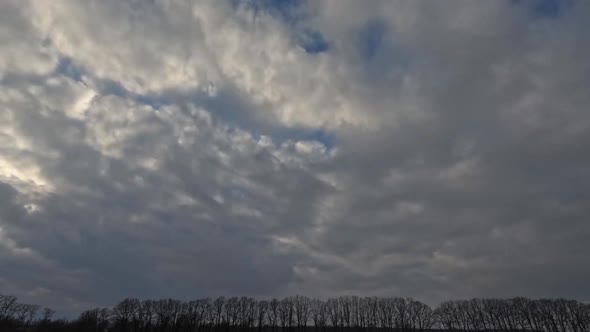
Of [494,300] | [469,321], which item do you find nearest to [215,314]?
[469,321]

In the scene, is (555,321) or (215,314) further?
(215,314)

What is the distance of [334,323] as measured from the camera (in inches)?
7697

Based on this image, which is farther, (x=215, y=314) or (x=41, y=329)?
(x=215, y=314)

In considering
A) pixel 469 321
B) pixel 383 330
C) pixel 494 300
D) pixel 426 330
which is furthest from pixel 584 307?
pixel 383 330

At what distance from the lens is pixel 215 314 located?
199m

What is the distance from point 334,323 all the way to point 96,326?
406ft

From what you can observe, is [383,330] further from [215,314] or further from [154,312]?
[154,312]

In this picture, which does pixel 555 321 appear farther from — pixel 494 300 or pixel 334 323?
pixel 334 323

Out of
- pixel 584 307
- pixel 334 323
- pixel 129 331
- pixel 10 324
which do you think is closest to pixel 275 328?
pixel 334 323

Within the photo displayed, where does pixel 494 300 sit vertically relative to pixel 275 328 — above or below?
above

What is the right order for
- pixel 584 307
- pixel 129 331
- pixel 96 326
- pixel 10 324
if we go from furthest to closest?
pixel 96 326
pixel 129 331
pixel 10 324
pixel 584 307

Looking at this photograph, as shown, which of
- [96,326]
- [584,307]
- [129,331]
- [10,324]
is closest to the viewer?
[584,307]

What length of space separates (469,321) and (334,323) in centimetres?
6475

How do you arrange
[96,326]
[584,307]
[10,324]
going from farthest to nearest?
[96,326] → [10,324] → [584,307]
